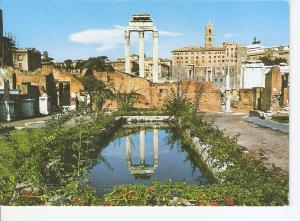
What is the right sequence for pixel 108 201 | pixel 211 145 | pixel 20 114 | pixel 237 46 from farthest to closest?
1. pixel 20 114
2. pixel 211 145
3. pixel 237 46
4. pixel 108 201

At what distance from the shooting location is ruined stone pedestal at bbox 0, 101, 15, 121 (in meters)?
7.40

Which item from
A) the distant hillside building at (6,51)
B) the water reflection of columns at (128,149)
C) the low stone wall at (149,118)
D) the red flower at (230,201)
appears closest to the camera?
the red flower at (230,201)

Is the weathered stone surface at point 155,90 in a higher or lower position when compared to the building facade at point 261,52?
lower

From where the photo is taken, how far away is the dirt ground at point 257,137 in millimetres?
5012

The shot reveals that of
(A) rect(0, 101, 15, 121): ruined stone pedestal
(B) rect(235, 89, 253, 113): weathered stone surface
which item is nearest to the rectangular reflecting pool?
(B) rect(235, 89, 253, 113): weathered stone surface

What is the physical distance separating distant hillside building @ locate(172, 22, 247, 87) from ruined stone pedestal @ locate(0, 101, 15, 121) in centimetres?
320

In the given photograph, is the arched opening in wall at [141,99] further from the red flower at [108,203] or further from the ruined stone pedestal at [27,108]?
the red flower at [108,203]

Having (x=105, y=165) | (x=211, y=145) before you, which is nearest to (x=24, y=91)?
(x=105, y=165)

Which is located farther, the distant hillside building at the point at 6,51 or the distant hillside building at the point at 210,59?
the distant hillside building at the point at 6,51

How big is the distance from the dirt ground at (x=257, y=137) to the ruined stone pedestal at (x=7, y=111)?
4.00 meters

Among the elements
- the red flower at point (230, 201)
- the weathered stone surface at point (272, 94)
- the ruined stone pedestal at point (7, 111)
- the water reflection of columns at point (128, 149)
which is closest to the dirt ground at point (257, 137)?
the weathered stone surface at point (272, 94)
